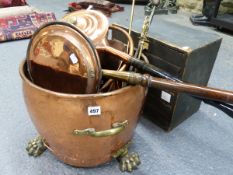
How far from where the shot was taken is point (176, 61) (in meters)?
0.93

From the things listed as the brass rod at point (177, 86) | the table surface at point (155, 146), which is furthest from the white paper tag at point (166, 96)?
the brass rod at point (177, 86)

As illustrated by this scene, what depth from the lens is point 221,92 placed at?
2.03 ft

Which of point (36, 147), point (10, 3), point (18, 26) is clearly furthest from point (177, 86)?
point (10, 3)

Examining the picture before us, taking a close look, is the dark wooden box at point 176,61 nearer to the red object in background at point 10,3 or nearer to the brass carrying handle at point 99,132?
the brass carrying handle at point 99,132

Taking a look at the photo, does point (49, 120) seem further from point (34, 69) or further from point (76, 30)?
point (76, 30)

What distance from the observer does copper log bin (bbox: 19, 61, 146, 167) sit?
687 mm

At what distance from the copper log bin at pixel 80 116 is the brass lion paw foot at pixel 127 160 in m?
0.06

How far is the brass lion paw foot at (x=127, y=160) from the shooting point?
889mm

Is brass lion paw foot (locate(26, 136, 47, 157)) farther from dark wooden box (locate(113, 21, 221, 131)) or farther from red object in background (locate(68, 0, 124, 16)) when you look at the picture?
red object in background (locate(68, 0, 124, 16))

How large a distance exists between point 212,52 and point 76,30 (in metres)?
0.61

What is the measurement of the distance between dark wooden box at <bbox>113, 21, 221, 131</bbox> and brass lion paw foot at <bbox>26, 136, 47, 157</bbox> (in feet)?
1.56

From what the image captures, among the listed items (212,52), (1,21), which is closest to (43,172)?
(212,52)

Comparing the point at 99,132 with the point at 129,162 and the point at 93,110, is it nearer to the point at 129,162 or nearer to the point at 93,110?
the point at 93,110

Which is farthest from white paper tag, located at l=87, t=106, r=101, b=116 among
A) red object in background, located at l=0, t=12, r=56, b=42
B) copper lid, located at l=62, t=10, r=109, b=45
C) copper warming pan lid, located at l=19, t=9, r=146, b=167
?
red object in background, located at l=0, t=12, r=56, b=42
